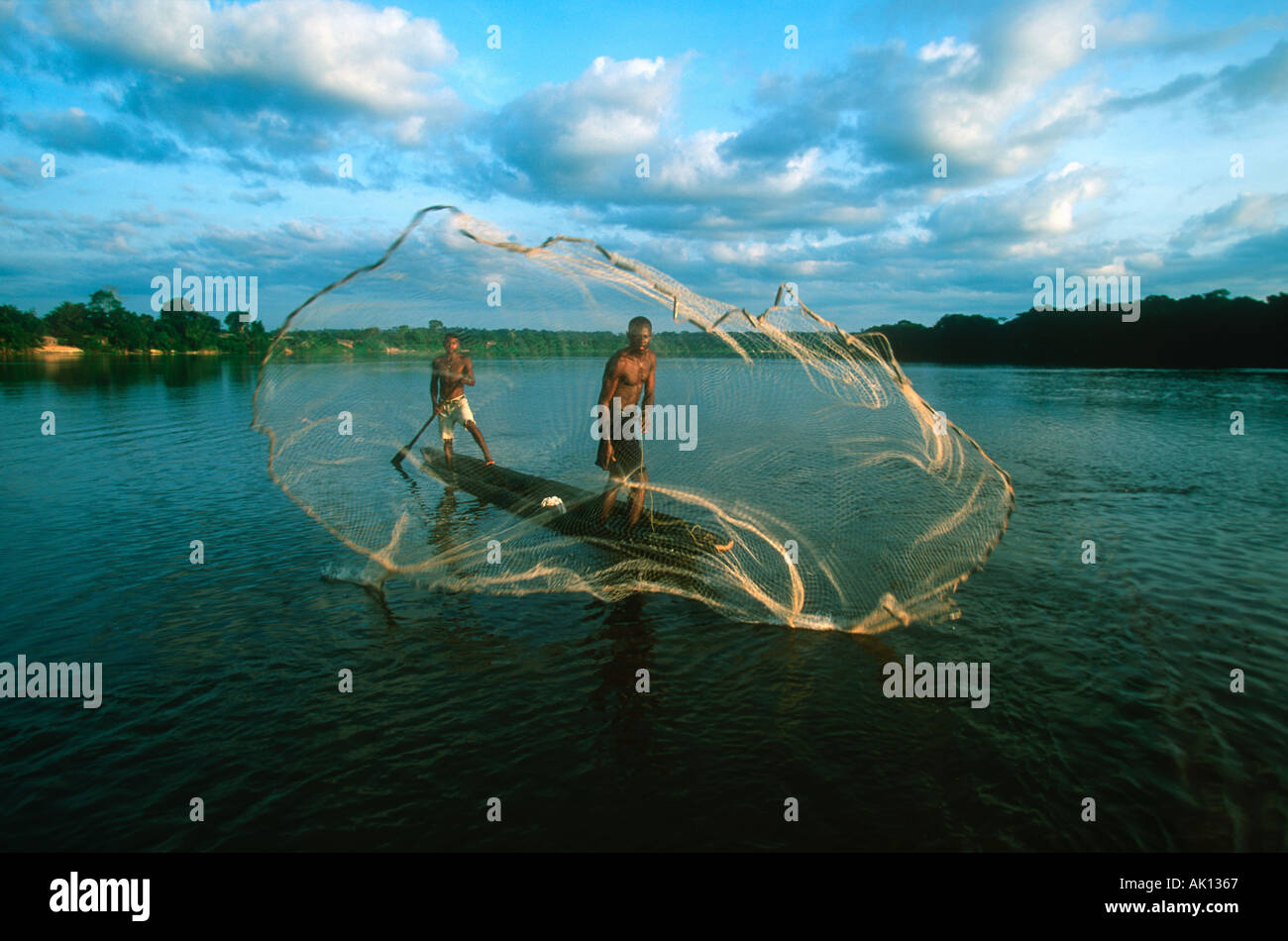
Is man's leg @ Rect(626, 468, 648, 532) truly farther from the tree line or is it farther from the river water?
the tree line

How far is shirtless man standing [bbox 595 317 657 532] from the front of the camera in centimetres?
704

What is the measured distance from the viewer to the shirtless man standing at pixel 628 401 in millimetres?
7035

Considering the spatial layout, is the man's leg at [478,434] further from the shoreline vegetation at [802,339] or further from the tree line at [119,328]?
the tree line at [119,328]

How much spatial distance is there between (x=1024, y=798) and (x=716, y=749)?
6.14 ft

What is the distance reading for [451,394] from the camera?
1066 centimetres

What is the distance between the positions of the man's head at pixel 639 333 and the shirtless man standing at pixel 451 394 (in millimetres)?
3405

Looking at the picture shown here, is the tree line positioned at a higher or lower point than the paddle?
higher

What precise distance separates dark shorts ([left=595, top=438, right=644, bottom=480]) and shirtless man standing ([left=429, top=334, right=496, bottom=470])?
3.28m

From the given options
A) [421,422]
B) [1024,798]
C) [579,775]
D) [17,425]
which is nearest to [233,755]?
[579,775]

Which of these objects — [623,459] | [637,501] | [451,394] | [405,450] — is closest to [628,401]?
[623,459]

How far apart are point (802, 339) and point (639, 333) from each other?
1.79 m

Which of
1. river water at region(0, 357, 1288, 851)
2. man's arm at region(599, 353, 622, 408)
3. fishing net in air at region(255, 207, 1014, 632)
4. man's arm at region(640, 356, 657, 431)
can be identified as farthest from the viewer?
man's arm at region(640, 356, 657, 431)

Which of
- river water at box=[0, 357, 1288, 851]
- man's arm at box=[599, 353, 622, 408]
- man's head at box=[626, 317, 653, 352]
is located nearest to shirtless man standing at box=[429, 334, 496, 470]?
river water at box=[0, 357, 1288, 851]

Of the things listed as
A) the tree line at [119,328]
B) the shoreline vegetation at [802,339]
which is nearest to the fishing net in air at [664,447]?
the shoreline vegetation at [802,339]
